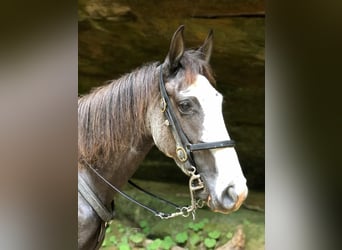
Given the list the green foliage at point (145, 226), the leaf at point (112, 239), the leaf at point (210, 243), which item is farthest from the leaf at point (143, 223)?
the leaf at point (210, 243)

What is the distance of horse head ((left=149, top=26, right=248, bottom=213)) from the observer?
1.61 meters

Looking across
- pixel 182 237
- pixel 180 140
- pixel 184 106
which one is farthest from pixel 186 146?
pixel 182 237

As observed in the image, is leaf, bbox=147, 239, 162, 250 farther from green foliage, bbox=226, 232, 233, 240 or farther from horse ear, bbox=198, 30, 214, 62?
horse ear, bbox=198, 30, 214, 62

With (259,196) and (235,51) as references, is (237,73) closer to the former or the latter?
(235,51)


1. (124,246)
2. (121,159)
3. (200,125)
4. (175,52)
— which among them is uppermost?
(175,52)

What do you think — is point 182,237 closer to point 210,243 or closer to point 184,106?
point 210,243

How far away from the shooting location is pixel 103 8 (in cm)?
183

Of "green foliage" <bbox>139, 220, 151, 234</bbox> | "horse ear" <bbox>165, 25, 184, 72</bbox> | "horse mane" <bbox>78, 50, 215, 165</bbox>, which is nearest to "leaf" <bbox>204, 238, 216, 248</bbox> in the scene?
"green foliage" <bbox>139, 220, 151, 234</bbox>

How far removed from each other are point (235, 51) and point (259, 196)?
55cm

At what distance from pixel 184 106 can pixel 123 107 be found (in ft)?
0.77

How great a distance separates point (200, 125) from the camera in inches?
63.6

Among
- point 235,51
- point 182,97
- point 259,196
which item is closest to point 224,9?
point 235,51

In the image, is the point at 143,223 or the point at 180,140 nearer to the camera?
the point at 180,140

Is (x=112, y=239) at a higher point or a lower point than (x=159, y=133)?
lower
